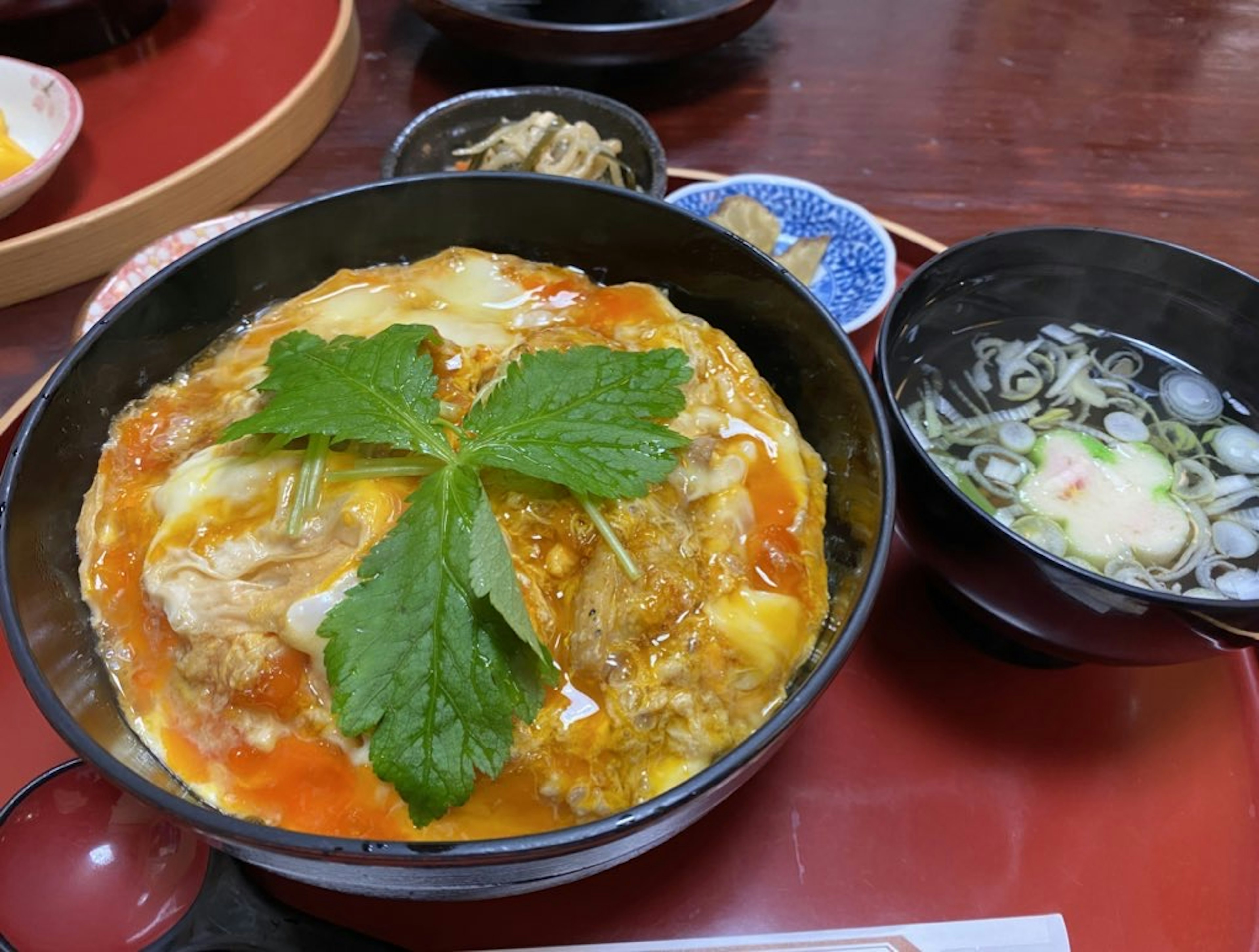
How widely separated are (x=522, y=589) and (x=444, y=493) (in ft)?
0.51

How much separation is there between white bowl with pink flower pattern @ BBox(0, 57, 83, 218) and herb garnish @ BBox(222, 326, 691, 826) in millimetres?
1608

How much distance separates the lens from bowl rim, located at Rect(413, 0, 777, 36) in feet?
8.59

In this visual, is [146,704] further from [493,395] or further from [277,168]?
[277,168]

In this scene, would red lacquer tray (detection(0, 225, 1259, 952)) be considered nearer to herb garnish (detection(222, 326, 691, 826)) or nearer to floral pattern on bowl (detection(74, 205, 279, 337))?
herb garnish (detection(222, 326, 691, 826))

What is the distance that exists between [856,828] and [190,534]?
1034 millimetres

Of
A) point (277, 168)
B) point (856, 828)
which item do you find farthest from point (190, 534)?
point (277, 168)

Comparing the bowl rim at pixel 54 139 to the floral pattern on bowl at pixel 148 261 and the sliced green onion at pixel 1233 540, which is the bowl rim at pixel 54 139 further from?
the sliced green onion at pixel 1233 540

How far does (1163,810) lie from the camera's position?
1393 mm

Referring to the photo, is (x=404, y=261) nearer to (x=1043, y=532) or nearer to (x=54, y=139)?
(x=1043, y=532)

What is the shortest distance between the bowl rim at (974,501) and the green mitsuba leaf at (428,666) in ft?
2.23

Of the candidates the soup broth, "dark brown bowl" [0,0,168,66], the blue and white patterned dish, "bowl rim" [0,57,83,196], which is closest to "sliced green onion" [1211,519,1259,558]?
the soup broth

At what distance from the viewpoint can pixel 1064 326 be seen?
183cm

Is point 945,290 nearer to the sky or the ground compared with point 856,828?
nearer to the sky

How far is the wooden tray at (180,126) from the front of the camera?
7.28 feet
